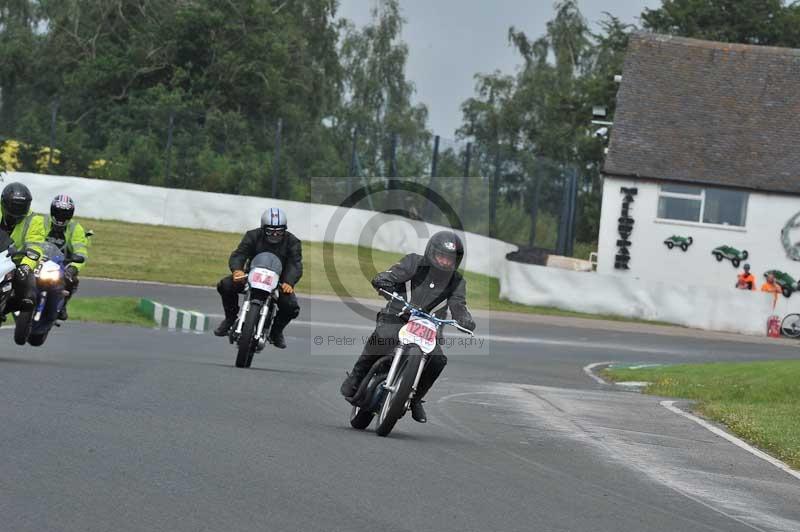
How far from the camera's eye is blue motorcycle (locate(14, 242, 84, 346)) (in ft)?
47.7

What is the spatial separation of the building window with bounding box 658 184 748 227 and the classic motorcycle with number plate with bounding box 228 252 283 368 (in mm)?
29955

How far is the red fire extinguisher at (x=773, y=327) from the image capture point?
122 feet

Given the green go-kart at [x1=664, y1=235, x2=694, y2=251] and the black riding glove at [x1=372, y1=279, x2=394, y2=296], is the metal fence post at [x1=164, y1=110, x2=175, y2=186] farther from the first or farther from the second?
the black riding glove at [x1=372, y1=279, x2=394, y2=296]

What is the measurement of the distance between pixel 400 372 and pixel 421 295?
0.67 metres

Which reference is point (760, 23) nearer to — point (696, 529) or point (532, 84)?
point (532, 84)

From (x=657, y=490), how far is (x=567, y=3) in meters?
74.0

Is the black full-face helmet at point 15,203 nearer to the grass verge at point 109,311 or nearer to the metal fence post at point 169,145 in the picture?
the grass verge at point 109,311

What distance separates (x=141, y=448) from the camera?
350 inches

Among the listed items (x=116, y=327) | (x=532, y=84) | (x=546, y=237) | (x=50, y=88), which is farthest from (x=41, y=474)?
(x=532, y=84)

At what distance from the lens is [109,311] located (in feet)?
82.9

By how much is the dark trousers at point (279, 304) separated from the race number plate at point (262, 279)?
0.40 m

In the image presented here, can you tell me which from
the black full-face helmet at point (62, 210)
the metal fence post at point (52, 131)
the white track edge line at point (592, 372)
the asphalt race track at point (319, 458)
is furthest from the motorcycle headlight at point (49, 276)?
the metal fence post at point (52, 131)

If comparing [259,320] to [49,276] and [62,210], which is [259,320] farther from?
[62,210]

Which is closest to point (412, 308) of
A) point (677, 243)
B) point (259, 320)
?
point (259, 320)
